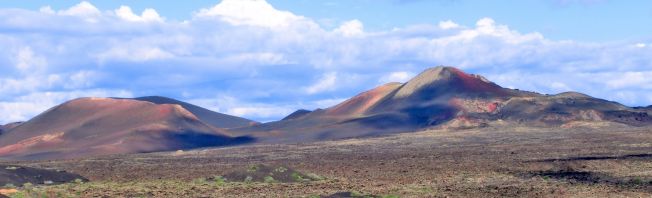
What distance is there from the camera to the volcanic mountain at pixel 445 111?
125 m

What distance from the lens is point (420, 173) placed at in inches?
1964

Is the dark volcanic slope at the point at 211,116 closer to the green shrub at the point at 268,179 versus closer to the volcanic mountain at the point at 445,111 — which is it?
the volcanic mountain at the point at 445,111

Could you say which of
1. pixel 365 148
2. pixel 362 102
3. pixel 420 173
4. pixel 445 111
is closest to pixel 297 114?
pixel 362 102

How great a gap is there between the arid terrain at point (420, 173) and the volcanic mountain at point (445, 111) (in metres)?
36.6

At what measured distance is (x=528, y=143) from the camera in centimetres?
8569

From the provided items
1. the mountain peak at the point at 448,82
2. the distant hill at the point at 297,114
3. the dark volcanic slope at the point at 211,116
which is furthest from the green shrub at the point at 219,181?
the dark volcanic slope at the point at 211,116

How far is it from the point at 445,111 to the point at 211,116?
49.2m

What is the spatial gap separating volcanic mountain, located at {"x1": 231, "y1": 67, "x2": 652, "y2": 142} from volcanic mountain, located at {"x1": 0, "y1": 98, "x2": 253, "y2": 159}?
338 inches

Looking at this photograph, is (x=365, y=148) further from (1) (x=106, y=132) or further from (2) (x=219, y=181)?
(2) (x=219, y=181)

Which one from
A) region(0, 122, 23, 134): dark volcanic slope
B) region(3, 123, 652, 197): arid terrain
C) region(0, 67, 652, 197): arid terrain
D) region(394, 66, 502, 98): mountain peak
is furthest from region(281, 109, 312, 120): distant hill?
region(3, 123, 652, 197): arid terrain

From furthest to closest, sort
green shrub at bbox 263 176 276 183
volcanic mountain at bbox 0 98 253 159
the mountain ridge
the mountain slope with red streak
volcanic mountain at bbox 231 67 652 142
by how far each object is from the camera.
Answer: the mountain slope with red streak < volcanic mountain at bbox 231 67 652 142 < the mountain ridge < volcanic mountain at bbox 0 98 253 159 < green shrub at bbox 263 176 276 183

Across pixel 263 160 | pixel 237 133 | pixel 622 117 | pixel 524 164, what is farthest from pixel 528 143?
pixel 237 133

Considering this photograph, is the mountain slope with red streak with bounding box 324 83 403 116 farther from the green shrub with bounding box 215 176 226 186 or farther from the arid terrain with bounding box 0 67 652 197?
the green shrub with bounding box 215 176 226 186

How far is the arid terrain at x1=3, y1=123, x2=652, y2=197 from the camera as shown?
3847cm
